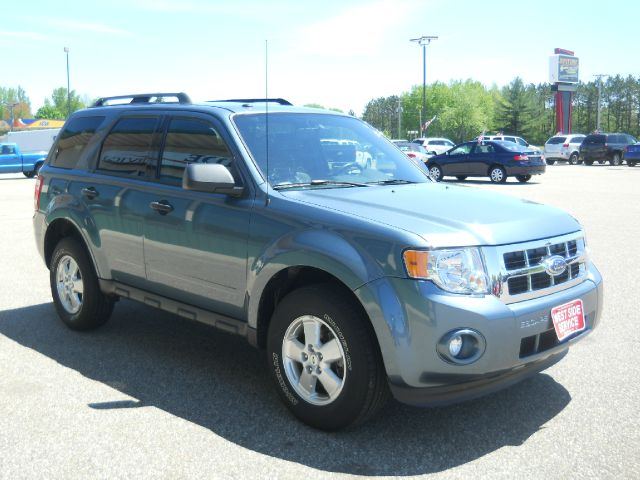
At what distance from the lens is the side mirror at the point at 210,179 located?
4129mm

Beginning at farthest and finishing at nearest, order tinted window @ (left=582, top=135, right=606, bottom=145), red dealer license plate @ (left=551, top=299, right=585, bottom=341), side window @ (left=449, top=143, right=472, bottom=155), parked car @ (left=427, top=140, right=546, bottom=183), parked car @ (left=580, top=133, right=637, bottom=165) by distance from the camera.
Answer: tinted window @ (left=582, top=135, right=606, bottom=145) → parked car @ (left=580, top=133, right=637, bottom=165) → side window @ (left=449, top=143, right=472, bottom=155) → parked car @ (left=427, top=140, right=546, bottom=183) → red dealer license plate @ (left=551, top=299, right=585, bottom=341)

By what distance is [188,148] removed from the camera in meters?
4.80

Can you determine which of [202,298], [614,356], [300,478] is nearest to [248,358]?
[202,298]

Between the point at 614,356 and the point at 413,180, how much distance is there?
193 centimetres

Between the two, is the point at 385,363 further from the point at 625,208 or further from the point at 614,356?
the point at 625,208

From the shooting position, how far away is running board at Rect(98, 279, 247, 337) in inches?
171

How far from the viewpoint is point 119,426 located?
12.9 ft

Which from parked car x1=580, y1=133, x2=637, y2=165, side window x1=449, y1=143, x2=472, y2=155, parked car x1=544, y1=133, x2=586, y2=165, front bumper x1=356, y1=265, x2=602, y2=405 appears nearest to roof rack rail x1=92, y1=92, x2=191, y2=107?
front bumper x1=356, y1=265, x2=602, y2=405

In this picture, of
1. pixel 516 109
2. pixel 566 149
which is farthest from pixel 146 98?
pixel 516 109

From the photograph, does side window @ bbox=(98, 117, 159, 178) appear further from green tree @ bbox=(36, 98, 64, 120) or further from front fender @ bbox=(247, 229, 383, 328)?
green tree @ bbox=(36, 98, 64, 120)

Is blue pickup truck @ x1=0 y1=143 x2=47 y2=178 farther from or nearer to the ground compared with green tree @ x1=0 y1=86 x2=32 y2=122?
nearer to the ground

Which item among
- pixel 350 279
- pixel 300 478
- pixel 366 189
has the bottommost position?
pixel 300 478

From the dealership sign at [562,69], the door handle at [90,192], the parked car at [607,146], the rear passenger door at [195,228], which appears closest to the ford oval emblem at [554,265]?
the rear passenger door at [195,228]

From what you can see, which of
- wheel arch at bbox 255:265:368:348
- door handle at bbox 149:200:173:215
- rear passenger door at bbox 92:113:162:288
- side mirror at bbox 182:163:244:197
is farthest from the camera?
rear passenger door at bbox 92:113:162:288
